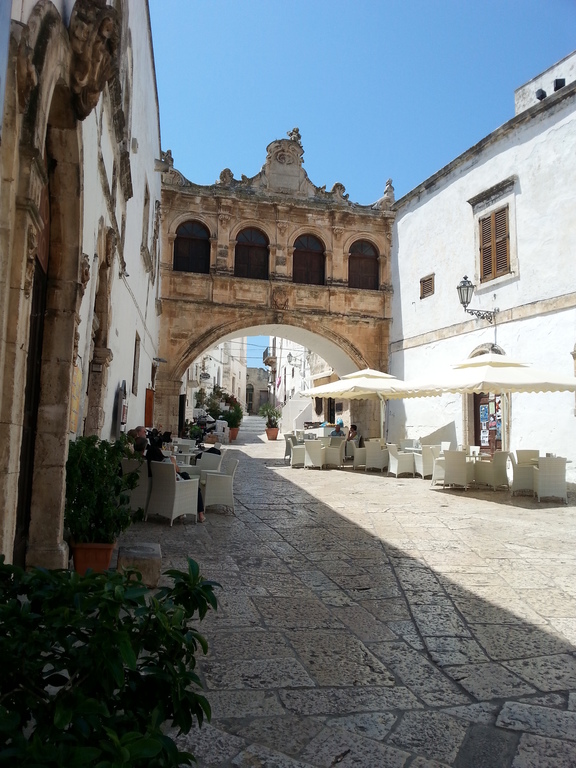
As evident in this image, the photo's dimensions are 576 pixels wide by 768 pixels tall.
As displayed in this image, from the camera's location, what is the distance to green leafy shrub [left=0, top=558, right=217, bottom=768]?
1.19 metres

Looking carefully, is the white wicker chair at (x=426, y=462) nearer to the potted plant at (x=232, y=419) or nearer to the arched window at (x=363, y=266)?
the arched window at (x=363, y=266)

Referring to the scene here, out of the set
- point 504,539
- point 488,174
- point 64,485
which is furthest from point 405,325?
point 64,485

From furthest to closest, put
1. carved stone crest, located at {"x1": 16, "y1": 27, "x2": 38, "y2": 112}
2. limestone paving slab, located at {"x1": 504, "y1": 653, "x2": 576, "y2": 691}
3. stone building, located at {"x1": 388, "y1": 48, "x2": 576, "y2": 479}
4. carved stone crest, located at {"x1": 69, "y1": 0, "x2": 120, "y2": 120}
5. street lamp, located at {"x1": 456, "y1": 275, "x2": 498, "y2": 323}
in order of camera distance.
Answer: street lamp, located at {"x1": 456, "y1": 275, "x2": 498, "y2": 323}
stone building, located at {"x1": 388, "y1": 48, "x2": 576, "y2": 479}
carved stone crest, located at {"x1": 69, "y1": 0, "x2": 120, "y2": 120}
limestone paving slab, located at {"x1": 504, "y1": 653, "x2": 576, "y2": 691}
carved stone crest, located at {"x1": 16, "y1": 27, "x2": 38, "y2": 112}

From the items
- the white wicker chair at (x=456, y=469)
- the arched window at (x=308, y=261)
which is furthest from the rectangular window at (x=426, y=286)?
the white wicker chair at (x=456, y=469)

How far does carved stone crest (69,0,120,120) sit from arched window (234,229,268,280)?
14.4 metres

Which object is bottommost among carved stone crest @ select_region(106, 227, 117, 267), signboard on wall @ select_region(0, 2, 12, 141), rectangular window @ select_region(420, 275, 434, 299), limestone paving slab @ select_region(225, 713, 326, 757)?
limestone paving slab @ select_region(225, 713, 326, 757)

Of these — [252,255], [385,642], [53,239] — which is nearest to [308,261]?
[252,255]

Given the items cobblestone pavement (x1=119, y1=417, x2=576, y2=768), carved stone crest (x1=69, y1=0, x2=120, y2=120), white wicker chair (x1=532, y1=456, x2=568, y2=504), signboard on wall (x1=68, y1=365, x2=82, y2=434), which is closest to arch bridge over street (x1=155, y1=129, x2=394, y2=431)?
white wicker chair (x1=532, y1=456, x2=568, y2=504)

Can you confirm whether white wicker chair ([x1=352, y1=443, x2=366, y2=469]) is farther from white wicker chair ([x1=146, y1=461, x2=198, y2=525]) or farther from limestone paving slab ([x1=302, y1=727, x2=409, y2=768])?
limestone paving slab ([x1=302, y1=727, x2=409, y2=768])

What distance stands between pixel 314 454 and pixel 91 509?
9.67 metres

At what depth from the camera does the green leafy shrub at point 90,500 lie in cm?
443

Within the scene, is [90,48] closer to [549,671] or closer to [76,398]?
[76,398]

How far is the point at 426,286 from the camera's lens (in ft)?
55.8

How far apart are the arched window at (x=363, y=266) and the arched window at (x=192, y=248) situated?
15.0 ft
